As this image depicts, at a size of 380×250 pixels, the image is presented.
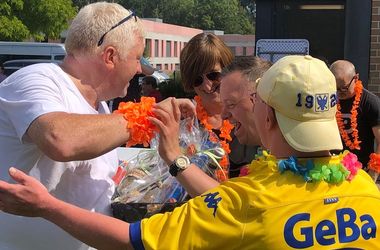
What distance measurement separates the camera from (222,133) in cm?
300

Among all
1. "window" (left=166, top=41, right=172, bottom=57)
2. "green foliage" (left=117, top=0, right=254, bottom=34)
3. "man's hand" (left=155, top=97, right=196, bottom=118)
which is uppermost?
"green foliage" (left=117, top=0, right=254, bottom=34)

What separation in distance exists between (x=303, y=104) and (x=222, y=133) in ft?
4.47

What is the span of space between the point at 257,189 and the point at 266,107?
25 centimetres

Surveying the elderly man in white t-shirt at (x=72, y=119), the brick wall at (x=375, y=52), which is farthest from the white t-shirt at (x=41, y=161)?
the brick wall at (x=375, y=52)

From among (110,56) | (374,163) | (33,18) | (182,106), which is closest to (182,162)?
(182,106)

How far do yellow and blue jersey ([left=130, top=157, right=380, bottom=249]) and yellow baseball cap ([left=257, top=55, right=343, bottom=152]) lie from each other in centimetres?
11

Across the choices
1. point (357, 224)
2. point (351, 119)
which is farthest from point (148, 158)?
point (351, 119)

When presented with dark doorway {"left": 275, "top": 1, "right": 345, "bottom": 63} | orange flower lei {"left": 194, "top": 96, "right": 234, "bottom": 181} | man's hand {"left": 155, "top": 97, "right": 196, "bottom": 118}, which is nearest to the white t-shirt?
man's hand {"left": 155, "top": 97, "right": 196, "bottom": 118}

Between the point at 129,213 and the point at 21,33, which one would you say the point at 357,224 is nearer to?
the point at 129,213

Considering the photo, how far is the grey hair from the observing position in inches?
89.6

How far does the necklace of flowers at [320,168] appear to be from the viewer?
165cm

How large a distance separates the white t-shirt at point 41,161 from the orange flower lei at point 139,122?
18cm

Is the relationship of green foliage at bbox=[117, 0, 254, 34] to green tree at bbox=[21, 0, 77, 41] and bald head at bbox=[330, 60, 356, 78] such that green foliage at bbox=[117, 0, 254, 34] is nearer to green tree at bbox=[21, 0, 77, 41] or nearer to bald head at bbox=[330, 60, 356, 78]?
green tree at bbox=[21, 0, 77, 41]

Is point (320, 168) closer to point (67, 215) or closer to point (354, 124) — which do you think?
point (67, 215)
